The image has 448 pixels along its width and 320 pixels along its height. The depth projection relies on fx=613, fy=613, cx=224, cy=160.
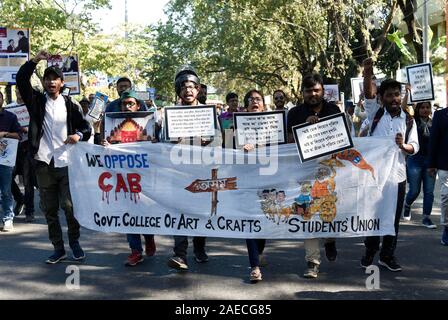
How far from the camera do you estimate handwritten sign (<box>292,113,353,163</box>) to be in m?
5.98

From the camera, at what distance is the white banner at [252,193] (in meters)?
6.17

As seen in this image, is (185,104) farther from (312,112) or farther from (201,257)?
(201,257)

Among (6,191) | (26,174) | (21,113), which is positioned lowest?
(6,191)

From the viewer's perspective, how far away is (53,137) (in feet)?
21.7

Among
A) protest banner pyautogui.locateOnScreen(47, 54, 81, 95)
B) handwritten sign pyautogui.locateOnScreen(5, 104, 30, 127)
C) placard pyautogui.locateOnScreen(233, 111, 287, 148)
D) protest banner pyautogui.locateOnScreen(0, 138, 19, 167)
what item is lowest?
protest banner pyautogui.locateOnScreen(0, 138, 19, 167)

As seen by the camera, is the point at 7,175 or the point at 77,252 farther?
the point at 7,175

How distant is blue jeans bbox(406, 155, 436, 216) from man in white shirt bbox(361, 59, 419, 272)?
279 cm

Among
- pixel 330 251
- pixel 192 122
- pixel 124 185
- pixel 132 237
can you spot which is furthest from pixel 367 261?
pixel 124 185

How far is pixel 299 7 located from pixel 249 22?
3.34m

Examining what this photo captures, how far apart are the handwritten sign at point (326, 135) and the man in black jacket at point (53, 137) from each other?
7.88 feet

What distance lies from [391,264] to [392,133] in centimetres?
136

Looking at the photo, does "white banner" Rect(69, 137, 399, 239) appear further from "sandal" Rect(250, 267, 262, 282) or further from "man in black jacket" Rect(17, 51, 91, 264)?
"man in black jacket" Rect(17, 51, 91, 264)

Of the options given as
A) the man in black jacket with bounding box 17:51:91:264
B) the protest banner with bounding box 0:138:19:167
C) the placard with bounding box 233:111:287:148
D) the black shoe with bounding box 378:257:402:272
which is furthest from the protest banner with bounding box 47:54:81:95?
the black shoe with bounding box 378:257:402:272
